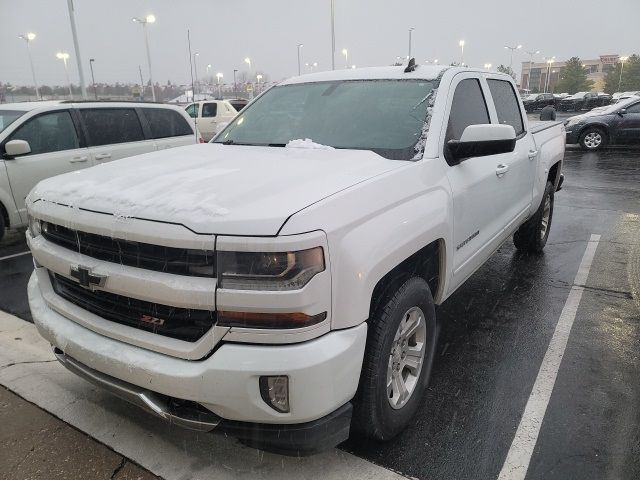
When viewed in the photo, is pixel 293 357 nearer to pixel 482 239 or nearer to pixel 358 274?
pixel 358 274

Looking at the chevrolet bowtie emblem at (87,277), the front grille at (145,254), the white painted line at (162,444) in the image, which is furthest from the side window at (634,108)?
the chevrolet bowtie emblem at (87,277)

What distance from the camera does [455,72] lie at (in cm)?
360

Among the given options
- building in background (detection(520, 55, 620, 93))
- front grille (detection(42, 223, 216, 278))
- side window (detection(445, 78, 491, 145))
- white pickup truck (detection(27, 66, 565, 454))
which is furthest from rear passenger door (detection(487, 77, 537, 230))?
building in background (detection(520, 55, 620, 93))

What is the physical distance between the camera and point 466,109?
3600 millimetres

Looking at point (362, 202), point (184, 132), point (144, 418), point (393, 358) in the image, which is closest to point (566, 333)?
point (393, 358)

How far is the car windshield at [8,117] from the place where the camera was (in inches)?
248

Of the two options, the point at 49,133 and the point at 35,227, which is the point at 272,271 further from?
the point at 49,133

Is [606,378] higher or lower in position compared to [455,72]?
lower

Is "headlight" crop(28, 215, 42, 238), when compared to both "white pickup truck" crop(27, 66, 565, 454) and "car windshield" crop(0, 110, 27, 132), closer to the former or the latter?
"white pickup truck" crop(27, 66, 565, 454)

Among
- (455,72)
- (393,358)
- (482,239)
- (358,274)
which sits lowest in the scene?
(393,358)

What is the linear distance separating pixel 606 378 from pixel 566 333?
67cm

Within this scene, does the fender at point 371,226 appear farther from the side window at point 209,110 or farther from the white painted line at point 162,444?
the side window at point 209,110

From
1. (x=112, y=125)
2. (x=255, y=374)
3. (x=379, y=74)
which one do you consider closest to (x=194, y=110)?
(x=112, y=125)

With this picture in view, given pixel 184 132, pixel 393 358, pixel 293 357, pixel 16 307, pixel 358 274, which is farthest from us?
pixel 184 132
